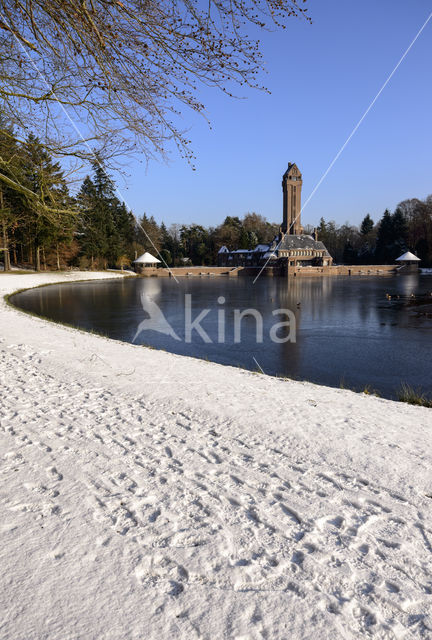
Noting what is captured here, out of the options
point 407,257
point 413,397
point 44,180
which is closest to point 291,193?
point 407,257

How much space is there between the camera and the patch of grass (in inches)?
309

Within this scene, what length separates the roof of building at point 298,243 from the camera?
74.8 m

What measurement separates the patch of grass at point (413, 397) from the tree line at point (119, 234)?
23.3 ft

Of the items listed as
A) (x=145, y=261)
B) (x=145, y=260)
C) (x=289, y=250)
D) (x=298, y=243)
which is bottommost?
(x=145, y=261)

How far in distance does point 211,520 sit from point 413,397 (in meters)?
Answer: 6.29

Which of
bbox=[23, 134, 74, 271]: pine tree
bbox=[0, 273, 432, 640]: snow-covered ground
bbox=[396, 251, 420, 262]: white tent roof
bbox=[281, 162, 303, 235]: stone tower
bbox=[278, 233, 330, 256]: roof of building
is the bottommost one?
bbox=[0, 273, 432, 640]: snow-covered ground

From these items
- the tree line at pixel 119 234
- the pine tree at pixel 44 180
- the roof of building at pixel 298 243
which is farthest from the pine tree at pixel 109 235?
the pine tree at pixel 44 180

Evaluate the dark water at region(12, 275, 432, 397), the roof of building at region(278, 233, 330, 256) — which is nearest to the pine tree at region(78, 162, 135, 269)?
the roof of building at region(278, 233, 330, 256)

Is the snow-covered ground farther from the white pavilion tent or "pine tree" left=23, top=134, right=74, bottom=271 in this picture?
the white pavilion tent

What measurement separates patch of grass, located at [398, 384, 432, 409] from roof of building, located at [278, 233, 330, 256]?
220 ft

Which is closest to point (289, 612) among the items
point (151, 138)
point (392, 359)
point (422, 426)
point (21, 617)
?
point (21, 617)

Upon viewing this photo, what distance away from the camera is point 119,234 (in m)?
64.6

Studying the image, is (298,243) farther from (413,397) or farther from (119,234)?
(413,397)

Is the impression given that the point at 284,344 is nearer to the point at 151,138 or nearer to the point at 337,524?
the point at 151,138
